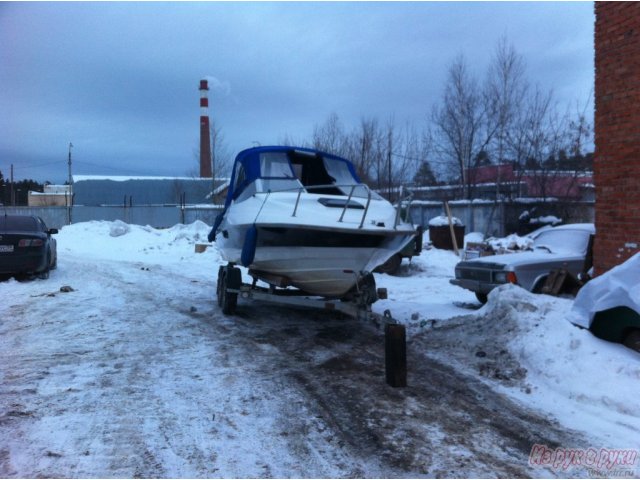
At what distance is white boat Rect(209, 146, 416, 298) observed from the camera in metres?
6.16

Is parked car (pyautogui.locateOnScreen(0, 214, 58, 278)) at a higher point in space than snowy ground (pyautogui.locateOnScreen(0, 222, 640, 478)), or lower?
higher

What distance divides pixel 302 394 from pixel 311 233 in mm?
2222

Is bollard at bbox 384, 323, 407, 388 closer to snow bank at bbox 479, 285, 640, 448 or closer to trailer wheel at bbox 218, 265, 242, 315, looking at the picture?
snow bank at bbox 479, 285, 640, 448

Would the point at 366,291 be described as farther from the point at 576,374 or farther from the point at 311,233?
the point at 576,374

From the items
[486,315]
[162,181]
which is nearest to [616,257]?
[486,315]

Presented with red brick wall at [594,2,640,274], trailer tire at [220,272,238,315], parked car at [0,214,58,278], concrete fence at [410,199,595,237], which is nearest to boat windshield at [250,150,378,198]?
trailer tire at [220,272,238,315]

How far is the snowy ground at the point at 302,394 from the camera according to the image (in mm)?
3295

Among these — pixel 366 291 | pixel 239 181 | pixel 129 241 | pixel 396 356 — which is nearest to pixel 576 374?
pixel 396 356

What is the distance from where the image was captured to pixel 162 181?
51969 millimetres

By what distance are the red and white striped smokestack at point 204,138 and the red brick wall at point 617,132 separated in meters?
31.9

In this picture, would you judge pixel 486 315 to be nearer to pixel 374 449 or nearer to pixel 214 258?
pixel 374 449

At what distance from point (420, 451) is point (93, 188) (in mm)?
54212

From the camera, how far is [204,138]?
47.3 metres

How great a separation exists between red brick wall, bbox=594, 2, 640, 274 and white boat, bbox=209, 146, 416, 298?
3.03m
